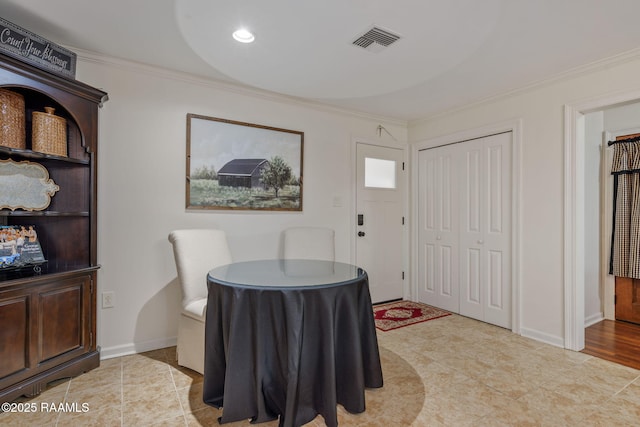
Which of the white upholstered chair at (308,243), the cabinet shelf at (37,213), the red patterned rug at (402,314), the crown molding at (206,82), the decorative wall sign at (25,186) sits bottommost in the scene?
the red patterned rug at (402,314)

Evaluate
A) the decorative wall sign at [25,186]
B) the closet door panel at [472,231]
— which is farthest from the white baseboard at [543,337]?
the decorative wall sign at [25,186]

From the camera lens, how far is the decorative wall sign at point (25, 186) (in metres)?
2.15

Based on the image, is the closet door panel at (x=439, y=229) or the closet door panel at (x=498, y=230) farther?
the closet door panel at (x=439, y=229)

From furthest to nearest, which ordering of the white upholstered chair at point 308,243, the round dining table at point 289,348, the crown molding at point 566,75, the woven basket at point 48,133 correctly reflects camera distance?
the white upholstered chair at point 308,243
the crown molding at point 566,75
the woven basket at point 48,133
the round dining table at point 289,348

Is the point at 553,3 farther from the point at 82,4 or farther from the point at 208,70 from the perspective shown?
the point at 82,4

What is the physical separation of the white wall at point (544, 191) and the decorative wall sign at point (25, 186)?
394cm

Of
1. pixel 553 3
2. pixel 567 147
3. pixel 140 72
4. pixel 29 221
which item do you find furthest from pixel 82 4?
pixel 567 147

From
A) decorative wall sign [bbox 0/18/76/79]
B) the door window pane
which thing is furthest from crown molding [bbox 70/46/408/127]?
the door window pane

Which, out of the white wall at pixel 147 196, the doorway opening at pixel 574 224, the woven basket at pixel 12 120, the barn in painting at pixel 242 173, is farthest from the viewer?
the barn in painting at pixel 242 173

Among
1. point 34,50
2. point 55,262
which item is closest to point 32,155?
point 34,50

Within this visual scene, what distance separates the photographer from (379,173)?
14.2 feet

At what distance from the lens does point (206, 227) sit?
3104 millimetres

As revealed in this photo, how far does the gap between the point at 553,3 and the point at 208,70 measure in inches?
99.2

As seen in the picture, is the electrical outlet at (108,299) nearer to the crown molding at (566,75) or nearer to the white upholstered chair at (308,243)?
the white upholstered chair at (308,243)
